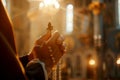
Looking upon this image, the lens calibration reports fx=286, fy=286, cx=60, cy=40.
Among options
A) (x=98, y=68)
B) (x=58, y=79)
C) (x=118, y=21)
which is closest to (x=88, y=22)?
(x=118, y=21)

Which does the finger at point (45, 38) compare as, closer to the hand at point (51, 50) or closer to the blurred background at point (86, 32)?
the hand at point (51, 50)

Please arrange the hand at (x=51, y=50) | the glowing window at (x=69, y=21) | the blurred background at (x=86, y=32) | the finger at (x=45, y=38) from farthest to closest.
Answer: the glowing window at (x=69, y=21)
the blurred background at (x=86, y=32)
the finger at (x=45, y=38)
the hand at (x=51, y=50)

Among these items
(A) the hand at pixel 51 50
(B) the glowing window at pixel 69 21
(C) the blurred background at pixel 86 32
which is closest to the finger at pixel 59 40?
(A) the hand at pixel 51 50

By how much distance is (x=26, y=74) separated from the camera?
996mm

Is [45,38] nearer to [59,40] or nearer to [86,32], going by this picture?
[59,40]

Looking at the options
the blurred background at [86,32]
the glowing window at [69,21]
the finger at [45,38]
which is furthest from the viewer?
the glowing window at [69,21]

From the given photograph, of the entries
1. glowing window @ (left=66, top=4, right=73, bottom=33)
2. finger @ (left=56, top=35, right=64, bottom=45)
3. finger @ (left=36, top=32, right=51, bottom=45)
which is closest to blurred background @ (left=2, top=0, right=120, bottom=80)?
glowing window @ (left=66, top=4, right=73, bottom=33)

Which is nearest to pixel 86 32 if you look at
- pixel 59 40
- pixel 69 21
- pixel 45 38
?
pixel 69 21

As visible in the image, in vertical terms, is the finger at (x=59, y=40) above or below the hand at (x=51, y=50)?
above

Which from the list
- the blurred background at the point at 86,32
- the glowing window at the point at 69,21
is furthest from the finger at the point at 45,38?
the glowing window at the point at 69,21

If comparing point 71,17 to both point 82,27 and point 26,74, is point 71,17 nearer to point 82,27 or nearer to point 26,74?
point 82,27

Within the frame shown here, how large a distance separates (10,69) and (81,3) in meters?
21.6

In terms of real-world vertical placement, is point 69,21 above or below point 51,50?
above

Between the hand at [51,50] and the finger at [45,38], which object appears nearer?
the hand at [51,50]
